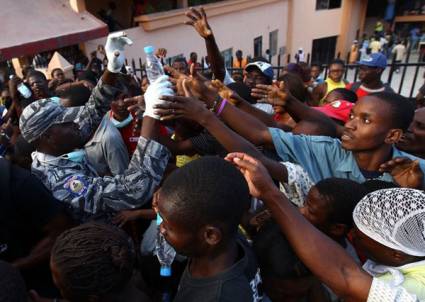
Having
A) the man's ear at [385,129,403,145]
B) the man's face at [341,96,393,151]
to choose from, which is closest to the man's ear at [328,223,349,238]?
the man's face at [341,96,393,151]

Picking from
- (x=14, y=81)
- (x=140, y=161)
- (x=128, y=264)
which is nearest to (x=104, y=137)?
(x=140, y=161)

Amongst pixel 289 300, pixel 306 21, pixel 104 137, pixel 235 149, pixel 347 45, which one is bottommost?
pixel 347 45

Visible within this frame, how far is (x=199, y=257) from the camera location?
121 cm

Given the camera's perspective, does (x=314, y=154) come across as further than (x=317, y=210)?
Yes

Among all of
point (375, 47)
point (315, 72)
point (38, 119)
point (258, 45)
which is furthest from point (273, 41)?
point (38, 119)

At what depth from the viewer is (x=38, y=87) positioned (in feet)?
13.6

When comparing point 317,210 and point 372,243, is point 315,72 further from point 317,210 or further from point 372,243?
point 372,243

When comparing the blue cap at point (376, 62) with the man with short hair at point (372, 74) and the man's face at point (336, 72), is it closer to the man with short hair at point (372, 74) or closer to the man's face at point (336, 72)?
the man with short hair at point (372, 74)

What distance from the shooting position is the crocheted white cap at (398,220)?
3.78 ft

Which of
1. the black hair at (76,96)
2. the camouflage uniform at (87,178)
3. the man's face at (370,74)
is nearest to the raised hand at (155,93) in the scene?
the camouflage uniform at (87,178)

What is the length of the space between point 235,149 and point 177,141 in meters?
0.69

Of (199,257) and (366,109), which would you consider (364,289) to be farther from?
(366,109)

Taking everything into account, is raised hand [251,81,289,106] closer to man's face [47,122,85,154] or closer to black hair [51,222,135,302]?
man's face [47,122,85,154]

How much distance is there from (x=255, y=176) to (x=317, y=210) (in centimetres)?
45
